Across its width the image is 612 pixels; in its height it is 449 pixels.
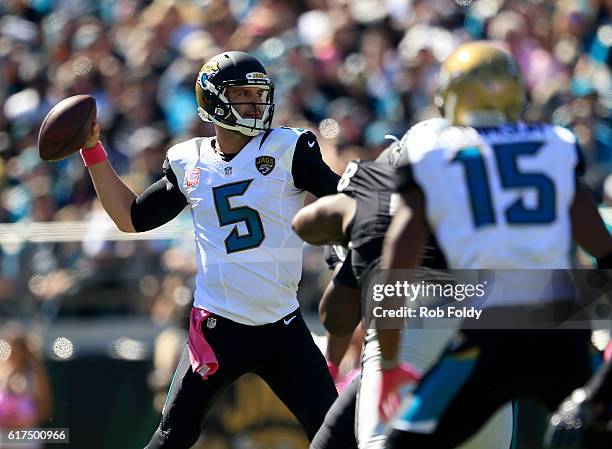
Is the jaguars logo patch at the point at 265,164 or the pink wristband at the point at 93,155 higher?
the jaguars logo patch at the point at 265,164

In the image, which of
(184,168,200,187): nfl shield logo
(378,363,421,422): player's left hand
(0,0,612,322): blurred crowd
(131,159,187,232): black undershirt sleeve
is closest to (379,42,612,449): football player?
(378,363,421,422): player's left hand

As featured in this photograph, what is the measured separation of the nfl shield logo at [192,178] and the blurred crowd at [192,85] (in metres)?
2.00

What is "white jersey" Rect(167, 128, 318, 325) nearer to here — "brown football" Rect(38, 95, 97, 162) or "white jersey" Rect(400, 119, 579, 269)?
"brown football" Rect(38, 95, 97, 162)

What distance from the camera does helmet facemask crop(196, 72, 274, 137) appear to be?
5250mm

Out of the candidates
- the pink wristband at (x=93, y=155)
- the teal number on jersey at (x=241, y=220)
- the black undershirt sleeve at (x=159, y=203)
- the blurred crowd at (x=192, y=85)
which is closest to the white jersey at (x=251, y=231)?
the teal number on jersey at (x=241, y=220)

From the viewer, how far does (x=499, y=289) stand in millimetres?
3795

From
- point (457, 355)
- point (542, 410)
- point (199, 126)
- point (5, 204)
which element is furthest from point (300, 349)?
point (5, 204)

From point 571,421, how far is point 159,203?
2308mm

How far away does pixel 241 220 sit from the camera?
17.0 feet

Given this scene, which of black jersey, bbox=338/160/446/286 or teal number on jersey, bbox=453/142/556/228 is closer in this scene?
teal number on jersey, bbox=453/142/556/228

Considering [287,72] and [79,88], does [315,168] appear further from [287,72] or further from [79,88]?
[79,88]

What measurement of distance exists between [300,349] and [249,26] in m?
4.95

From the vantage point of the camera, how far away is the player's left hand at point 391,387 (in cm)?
390

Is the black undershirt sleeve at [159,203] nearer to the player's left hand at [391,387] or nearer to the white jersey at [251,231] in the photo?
the white jersey at [251,231]
